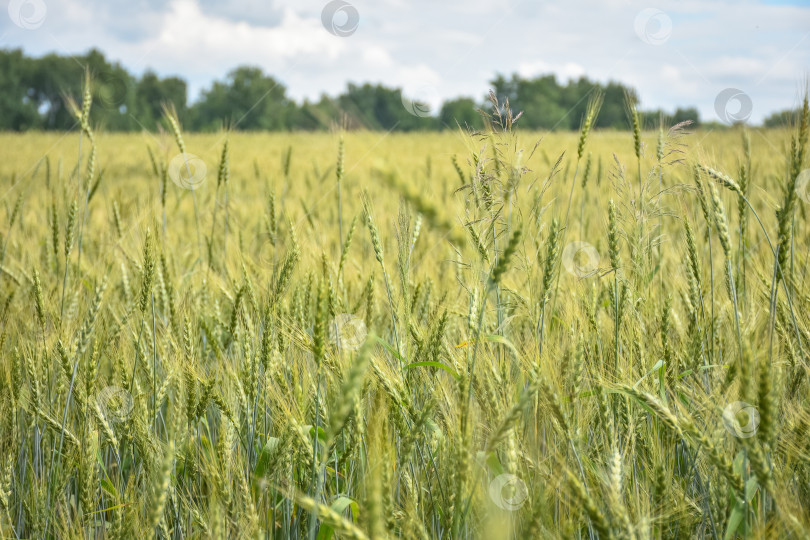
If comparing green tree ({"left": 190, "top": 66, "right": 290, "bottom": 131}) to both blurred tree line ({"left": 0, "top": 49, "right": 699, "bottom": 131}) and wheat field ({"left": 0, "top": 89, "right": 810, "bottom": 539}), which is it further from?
wheat field ({"left": 0, "top": 89, "right": 810, "bottom": 539})

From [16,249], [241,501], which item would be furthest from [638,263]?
[16,249]

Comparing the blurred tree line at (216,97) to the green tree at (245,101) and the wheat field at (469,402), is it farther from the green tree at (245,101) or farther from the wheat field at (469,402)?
the wheat field at (469,402)

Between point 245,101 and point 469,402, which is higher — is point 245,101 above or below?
above

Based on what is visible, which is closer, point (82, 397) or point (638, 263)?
point (82, 397)

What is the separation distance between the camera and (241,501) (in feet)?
3.39

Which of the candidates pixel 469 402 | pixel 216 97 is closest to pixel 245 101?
pixel 216 97

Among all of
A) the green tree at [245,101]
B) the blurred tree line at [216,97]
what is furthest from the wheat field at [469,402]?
the green tree at [245,101]

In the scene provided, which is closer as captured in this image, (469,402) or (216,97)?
(469,402)

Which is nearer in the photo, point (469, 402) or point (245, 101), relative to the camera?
point (469, 402)

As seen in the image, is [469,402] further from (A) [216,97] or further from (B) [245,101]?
(A) [216,97]

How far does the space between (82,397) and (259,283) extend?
782mm

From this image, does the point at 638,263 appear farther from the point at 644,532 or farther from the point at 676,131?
the point at 644,532

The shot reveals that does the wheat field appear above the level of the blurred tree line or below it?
below

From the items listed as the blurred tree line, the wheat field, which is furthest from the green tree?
the wheat field
